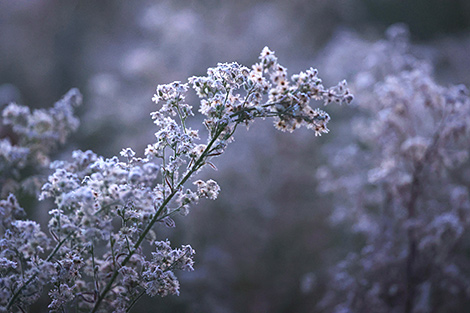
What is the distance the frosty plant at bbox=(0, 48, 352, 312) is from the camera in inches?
58.9

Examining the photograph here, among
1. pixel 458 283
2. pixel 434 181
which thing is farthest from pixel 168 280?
pixel 434 181

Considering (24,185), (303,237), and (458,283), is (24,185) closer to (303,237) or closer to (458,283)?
(458,283)

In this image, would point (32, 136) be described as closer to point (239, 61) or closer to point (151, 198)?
point (151, 198)

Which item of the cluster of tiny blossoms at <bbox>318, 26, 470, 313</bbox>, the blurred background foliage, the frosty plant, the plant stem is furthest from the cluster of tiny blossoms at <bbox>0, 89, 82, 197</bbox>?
the cluster of tiny blossoms at <bbox>318, 26, 470, 313</bbox>

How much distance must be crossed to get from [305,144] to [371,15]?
3971mm

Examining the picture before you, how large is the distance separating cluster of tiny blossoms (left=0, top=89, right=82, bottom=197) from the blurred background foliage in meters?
1.66

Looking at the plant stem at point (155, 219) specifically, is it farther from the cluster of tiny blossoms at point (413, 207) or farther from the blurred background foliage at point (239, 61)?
the blurred background foliage at point (239, 61)

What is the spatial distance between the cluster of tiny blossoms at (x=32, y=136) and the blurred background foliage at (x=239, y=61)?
1.66 meters

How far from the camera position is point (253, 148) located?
4.90 m

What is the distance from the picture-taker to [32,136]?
243cm

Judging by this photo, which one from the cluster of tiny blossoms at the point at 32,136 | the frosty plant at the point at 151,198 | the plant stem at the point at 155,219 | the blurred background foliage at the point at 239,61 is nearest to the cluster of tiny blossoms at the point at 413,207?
the blurred background foliage at the point at 239,61

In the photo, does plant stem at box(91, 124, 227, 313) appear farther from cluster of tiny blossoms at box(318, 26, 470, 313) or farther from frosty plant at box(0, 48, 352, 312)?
cluster of tiny blossoms at box(318, 26, 470, 313)

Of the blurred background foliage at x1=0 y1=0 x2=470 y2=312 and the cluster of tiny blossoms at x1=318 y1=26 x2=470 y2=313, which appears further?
the blurred background foliage at x1=0 y1=0 x2=470 y2=312

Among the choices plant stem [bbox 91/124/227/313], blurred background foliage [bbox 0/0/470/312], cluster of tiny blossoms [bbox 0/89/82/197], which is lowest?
plant stem [bbox 91/124/227/313]
